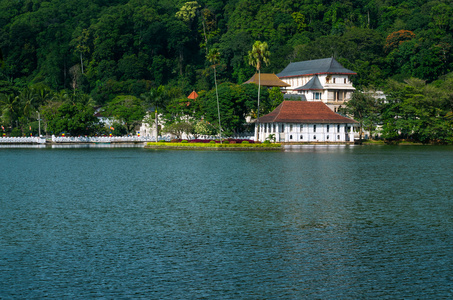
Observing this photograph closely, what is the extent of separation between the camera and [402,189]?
1524 inches

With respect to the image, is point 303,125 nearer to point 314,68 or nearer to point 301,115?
point 301,115

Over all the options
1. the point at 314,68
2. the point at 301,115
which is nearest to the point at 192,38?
the point at 314,68

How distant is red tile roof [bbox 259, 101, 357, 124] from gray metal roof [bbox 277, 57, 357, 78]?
26.0 metres

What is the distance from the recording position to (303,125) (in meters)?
97.9

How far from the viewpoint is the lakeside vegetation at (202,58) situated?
101 m

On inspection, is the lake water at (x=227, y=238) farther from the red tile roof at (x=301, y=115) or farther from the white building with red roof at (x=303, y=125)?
the white building with red roof at (x=303, y=125)

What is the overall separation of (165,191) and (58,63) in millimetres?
133962

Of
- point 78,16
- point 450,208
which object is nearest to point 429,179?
point 450,208

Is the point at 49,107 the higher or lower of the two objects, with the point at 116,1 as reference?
lower

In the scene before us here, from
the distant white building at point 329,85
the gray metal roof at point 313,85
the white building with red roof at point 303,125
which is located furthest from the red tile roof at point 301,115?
the gray metal roof at point 313,85

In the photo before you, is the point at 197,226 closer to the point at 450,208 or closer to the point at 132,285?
the point at 132,285

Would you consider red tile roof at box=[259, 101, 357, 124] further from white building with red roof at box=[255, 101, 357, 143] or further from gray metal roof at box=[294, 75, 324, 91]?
gray metal roof at box=[294, 75, 324, 91]

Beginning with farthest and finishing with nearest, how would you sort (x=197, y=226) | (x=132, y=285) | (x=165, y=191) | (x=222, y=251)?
(x=165, y=191) → (x=197, y=226) → (x=222, y=251) → (x=132, y=285)

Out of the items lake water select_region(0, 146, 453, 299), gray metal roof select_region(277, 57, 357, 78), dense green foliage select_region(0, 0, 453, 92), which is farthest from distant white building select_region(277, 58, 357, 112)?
lake water select_region(0, 146, 453, 299)
